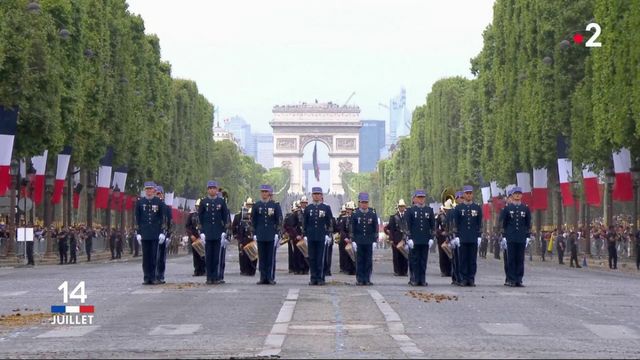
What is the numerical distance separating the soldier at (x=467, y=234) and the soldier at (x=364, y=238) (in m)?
1.92

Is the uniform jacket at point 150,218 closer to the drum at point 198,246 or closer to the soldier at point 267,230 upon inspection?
the soldier at point 267,230

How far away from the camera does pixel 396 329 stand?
2320 cm

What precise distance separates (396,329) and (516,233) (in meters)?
14.5

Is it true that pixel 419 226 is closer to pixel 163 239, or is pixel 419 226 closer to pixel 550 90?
pixel 163 239

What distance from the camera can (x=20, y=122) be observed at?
6519 cm

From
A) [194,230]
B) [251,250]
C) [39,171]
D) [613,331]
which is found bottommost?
[613,331]

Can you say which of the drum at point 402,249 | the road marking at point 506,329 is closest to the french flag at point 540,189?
the drum at point 402,249

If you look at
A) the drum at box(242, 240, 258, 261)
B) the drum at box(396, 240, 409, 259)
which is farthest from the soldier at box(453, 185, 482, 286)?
the drum at box(242, 240, 258, 261)

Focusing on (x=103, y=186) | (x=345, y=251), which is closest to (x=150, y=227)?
(x=345, y=251)

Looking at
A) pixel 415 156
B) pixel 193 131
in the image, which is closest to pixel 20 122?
pixel 193 131

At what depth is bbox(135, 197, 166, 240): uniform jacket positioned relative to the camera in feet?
124

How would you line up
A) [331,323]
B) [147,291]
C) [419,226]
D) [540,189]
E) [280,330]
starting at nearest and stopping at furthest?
[280,330] → [331,323] → [147,291] → [419,226] → [540,189]

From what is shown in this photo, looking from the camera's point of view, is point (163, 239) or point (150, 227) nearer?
point (150, 227)

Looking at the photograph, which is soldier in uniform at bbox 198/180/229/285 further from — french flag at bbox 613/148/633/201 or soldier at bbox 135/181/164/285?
french flag at bbox 613/148/633/201
